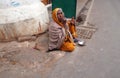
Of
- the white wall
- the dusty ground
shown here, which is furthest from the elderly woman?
the white wall

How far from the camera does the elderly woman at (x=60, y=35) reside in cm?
509

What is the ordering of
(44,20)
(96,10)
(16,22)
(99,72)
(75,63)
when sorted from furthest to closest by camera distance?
(96,10) < (44,20) < (16,22) < (75,63) < (99,72)

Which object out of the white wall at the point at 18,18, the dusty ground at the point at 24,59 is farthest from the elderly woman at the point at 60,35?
the white wall at the point at 18,18

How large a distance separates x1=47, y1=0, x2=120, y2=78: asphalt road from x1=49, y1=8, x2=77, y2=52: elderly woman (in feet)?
0.76

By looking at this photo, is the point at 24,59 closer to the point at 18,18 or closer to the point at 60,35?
the point at 60,35

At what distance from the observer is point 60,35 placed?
5.08m

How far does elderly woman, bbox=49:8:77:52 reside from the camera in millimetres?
5090

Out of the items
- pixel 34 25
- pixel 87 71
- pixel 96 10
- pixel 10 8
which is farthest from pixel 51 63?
pixel 96 10

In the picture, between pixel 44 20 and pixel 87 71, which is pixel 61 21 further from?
pixel 87 71

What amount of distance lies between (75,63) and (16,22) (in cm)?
189

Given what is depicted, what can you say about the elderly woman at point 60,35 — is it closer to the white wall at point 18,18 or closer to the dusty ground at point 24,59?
the dusty ground at point 24,59

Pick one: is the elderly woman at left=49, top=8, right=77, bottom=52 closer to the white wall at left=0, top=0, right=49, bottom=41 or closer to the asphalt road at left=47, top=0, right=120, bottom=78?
the asphalt road at left=47, top=0, right=120, bottom=78

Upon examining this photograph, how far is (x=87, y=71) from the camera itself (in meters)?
4.32

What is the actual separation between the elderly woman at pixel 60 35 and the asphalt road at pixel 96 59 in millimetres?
232
